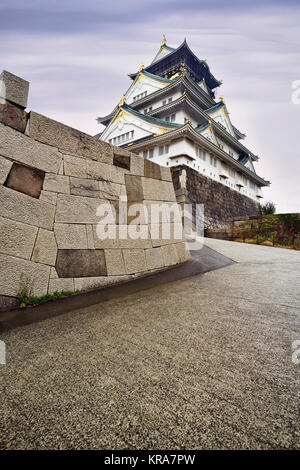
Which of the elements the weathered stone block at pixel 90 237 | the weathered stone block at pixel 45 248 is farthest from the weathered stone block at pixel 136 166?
the weathered stone block at pixel 45 248

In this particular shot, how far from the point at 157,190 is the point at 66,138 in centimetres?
191

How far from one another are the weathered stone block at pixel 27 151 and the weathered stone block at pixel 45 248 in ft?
2.99

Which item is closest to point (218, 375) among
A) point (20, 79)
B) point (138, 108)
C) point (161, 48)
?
point (20, 79)

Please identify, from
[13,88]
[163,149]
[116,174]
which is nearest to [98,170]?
[116,174]

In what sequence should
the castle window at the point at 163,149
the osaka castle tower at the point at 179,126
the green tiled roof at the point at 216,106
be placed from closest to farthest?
the osaka castle tower at the point at 179,126 → the castle window at the point at 163,149 → the green tiled roof at the point at 216,106

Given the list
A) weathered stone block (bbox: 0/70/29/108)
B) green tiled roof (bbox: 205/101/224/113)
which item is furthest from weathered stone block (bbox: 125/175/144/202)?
green tiled roof (bbox: 205/101/224/113)

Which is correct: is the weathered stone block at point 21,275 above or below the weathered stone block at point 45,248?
below

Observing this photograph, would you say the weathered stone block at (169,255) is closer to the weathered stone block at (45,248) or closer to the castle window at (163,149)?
the weathered stone block at (45,248)

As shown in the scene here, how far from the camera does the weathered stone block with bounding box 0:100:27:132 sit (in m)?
2.75

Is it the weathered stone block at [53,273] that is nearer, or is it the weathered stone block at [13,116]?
the weathered stone block at [13,116]

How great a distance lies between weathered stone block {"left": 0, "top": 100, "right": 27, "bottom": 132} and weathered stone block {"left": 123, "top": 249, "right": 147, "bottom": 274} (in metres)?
2.27

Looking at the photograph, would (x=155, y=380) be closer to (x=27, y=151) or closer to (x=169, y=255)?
(x=27, y=151)

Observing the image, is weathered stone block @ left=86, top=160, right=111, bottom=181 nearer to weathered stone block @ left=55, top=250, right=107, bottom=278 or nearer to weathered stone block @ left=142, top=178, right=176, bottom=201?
weathered stone block @ left=142, top=178, right=176, bottom=201

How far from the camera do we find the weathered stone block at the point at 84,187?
10.8ft
